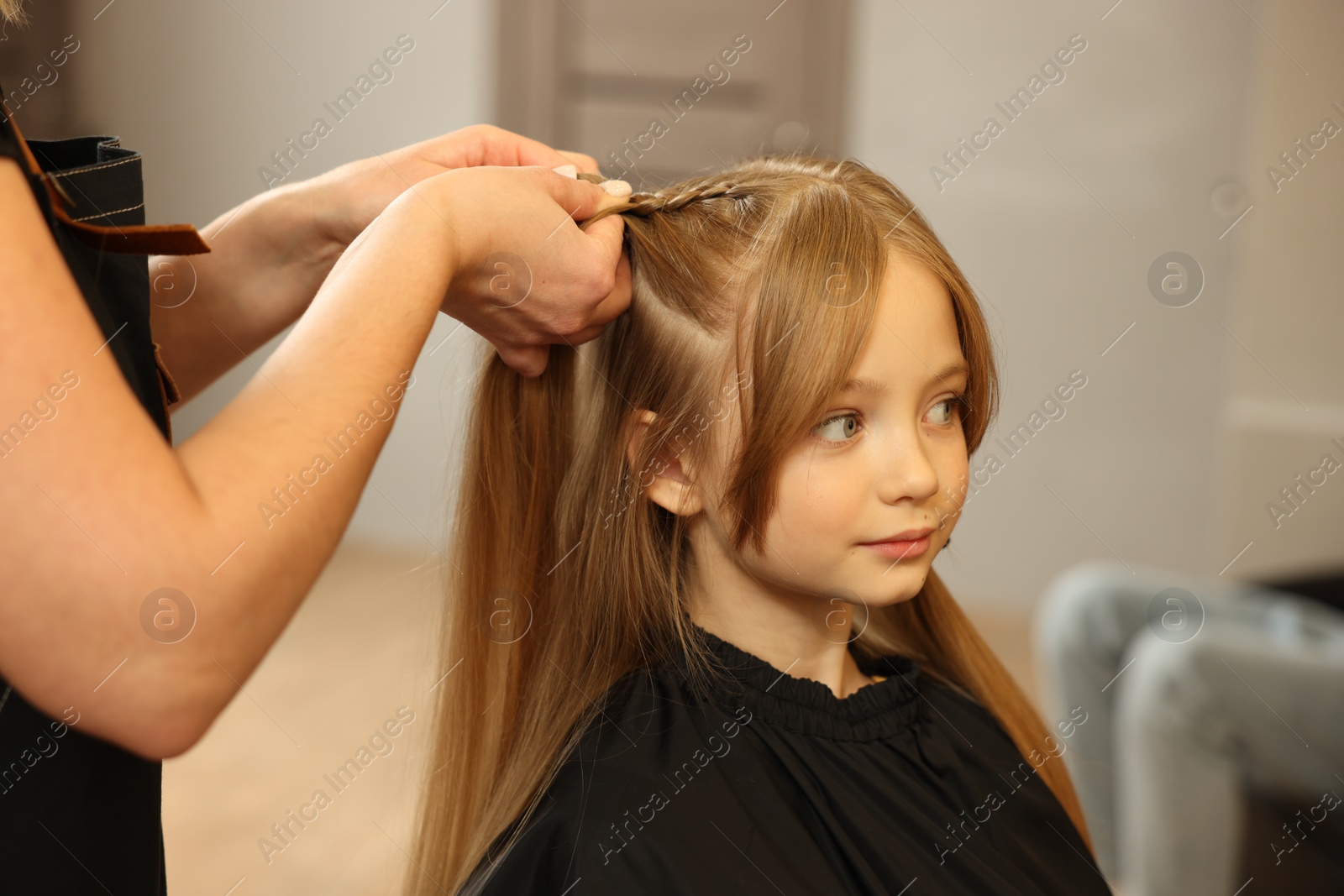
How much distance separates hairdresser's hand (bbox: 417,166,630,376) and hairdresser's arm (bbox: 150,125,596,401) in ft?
0.44

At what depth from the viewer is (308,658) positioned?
2.89 m

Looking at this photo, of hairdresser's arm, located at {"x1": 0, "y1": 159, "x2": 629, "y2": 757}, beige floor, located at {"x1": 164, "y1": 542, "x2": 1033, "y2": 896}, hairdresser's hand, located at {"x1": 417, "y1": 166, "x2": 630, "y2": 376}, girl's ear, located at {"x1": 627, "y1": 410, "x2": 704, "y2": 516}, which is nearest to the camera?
hairdresser's arm, located at {"x1": 0, "y1": 159, "x2": 629, "y2": 757}

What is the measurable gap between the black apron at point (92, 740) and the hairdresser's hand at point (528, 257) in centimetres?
17

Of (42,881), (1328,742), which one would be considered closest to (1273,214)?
(1328,742)

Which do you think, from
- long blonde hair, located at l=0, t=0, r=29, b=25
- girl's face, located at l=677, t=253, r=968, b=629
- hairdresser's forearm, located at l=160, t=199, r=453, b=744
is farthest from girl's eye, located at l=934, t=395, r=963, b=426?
long blonde hair, located at l=0, t=0, r=29, b=25

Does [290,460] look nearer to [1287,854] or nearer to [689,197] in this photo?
[689,197]

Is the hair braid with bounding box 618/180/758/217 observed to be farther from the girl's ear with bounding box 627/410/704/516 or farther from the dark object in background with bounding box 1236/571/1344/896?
the dark object in background with bounding box 1236/571/1344/896

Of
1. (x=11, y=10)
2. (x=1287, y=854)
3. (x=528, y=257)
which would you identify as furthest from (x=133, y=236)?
(x=1287, y=854)

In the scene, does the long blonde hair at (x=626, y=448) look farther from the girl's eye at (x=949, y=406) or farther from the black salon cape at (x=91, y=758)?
the black salon cape at (x=91, y=758)

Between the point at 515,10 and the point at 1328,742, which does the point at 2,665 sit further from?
the point at 515,10

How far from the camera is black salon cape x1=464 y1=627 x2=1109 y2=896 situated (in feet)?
2.68

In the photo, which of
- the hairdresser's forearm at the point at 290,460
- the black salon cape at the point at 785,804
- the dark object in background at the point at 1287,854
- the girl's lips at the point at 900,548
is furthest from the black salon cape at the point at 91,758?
the dark object in background at the point at 1287,854

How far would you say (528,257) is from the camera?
0.77m

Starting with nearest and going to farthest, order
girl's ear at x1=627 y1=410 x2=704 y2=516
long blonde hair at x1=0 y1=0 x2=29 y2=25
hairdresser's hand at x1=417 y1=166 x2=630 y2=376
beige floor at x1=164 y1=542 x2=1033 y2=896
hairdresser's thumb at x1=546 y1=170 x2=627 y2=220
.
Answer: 1. long blonde hair at x1=0 y1=0 x2=29 y2=25
2. hairdresser's hand at x1=417 y1=166 x2=630 y2=376
3. hairdresser's thumb at x1=546 y1=170 x2=627 y2=220
4. girl's ear at x1=627 y1=410 x2=704 y2=516
5. beige floor at x1=164 y1=542 x2=1033 y2=896
